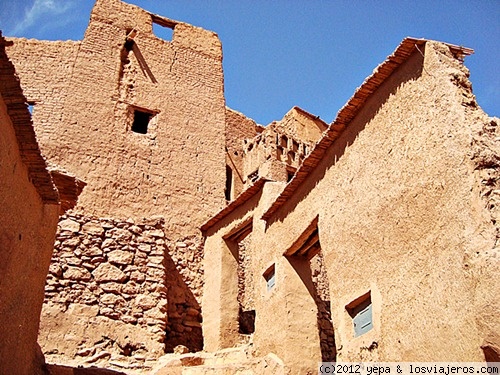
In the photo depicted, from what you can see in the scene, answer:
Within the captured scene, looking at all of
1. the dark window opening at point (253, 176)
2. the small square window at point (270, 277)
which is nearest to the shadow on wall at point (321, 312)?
the small square window at point (270, 277)

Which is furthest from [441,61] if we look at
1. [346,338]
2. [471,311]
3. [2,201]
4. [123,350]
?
[123,350]

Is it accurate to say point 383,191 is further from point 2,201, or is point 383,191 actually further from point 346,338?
point 2,201

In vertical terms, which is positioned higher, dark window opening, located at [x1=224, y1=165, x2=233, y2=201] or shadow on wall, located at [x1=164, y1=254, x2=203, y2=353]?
dark window opening, located at [x1=224, y1=165, x2=233, y2=201]

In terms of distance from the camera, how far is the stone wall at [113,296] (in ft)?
28.8

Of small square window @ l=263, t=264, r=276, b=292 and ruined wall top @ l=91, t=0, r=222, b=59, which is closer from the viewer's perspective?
small square window @ l=263, t=264, r=276, b=292

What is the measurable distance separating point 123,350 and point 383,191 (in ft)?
16.7

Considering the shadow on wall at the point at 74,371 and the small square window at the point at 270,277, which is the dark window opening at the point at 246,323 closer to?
the small square window at the point at 270,277

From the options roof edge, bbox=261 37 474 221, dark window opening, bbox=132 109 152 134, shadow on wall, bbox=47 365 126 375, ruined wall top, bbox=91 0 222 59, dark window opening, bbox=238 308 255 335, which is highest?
ruined wall top, bbox=91 0 222 59

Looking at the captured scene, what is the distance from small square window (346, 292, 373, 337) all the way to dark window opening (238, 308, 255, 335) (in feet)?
15.1

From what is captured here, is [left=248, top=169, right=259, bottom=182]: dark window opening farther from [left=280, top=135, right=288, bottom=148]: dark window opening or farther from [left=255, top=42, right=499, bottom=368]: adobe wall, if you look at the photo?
[left=255, top=42, right=499, bottom=368]: adobe wall

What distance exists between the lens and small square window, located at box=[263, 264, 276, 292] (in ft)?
30.3

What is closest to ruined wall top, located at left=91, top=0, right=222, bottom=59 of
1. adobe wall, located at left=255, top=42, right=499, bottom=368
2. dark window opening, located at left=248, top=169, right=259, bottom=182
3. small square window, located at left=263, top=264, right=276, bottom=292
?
dark window opening, located at left=248, top=169, right=259, bottom=182

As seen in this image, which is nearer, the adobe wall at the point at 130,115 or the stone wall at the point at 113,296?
the stone wall at the point at 113,296

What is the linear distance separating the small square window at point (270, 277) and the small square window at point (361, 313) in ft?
8.04
